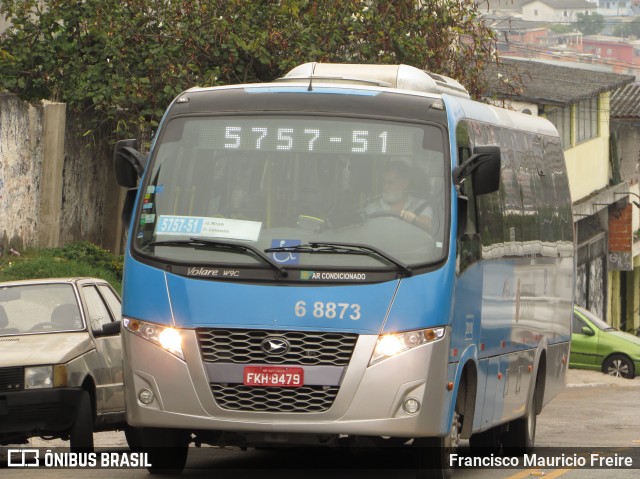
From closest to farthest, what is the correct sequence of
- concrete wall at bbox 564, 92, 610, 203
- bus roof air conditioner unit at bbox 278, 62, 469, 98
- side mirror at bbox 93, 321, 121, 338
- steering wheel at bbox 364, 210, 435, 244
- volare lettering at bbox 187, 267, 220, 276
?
volare lettering at bbox 187, 267, 220, 276 → steering wheel at bbox 364, 210, 435, 244 → bus roof air conditioner unit at bbox 278, 62, 469, 98 → side mirror at bbox 93, 321, 121, 338 → concrete wall at bbox 564, 92, 610, 203

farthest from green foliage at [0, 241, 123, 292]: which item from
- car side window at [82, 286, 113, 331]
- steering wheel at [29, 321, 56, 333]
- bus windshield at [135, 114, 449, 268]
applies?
bus windshield at [135, 114, 449, 268]

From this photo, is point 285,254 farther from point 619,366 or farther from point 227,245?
point 619,366

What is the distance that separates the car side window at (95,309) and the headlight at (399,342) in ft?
12.6

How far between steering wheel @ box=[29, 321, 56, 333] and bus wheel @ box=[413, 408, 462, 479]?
3873 mm

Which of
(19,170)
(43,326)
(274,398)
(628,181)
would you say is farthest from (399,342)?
(628,181)

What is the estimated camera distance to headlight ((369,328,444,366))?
10.1m

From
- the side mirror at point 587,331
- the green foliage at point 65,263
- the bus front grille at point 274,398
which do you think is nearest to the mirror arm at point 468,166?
the bus front grille at point 274,398

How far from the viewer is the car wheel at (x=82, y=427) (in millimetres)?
12125

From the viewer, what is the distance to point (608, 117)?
161 ft

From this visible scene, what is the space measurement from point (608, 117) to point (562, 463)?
121 ft

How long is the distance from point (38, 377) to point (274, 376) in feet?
9.05

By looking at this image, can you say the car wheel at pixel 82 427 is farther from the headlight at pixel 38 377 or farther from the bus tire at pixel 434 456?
the bus tire at pixel 434 456

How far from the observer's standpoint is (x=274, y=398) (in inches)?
399

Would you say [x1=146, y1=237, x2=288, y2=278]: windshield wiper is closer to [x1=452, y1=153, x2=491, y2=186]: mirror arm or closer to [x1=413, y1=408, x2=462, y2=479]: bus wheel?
[x1=452, y1=153, x2=491, y2=186]: mirror arm
